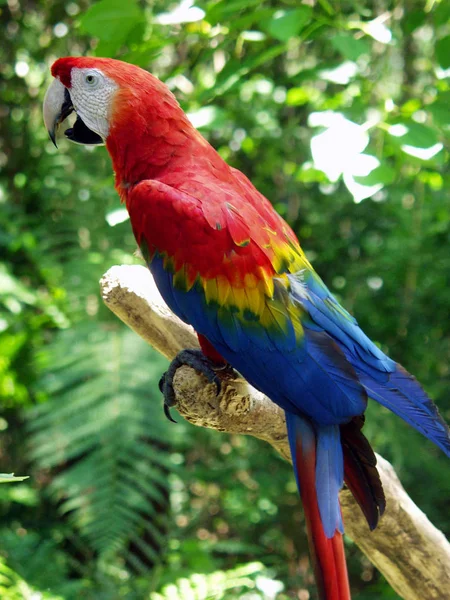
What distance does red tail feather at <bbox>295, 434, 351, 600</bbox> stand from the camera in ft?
2.22

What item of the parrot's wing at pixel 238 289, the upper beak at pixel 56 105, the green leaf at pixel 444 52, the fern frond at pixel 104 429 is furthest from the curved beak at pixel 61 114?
the fern frond at pixel 104 429

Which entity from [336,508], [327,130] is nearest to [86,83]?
[327,130]

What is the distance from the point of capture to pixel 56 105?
94cm

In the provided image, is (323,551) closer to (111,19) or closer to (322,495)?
(322,495)

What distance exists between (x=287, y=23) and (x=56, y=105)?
335 millimetres

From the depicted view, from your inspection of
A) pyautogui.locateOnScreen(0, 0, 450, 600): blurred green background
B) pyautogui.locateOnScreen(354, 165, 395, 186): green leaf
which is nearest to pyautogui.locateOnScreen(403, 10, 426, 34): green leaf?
pyautogui.locateOnScreen(0, 0, 450, 600): blurred green background

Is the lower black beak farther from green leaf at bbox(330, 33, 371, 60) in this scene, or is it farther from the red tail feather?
the red tail feather

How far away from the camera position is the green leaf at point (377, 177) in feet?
2.41

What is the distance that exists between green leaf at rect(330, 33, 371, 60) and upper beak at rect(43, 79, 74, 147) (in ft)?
1.18

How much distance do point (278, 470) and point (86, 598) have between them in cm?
52

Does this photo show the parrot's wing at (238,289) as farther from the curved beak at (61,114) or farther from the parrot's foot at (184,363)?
the curved beak at (61,114)

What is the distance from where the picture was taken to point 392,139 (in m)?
0.80

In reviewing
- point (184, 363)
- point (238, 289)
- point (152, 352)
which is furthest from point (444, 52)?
point (152, 352)

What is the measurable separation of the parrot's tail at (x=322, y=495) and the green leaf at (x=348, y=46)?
1.39 ft
